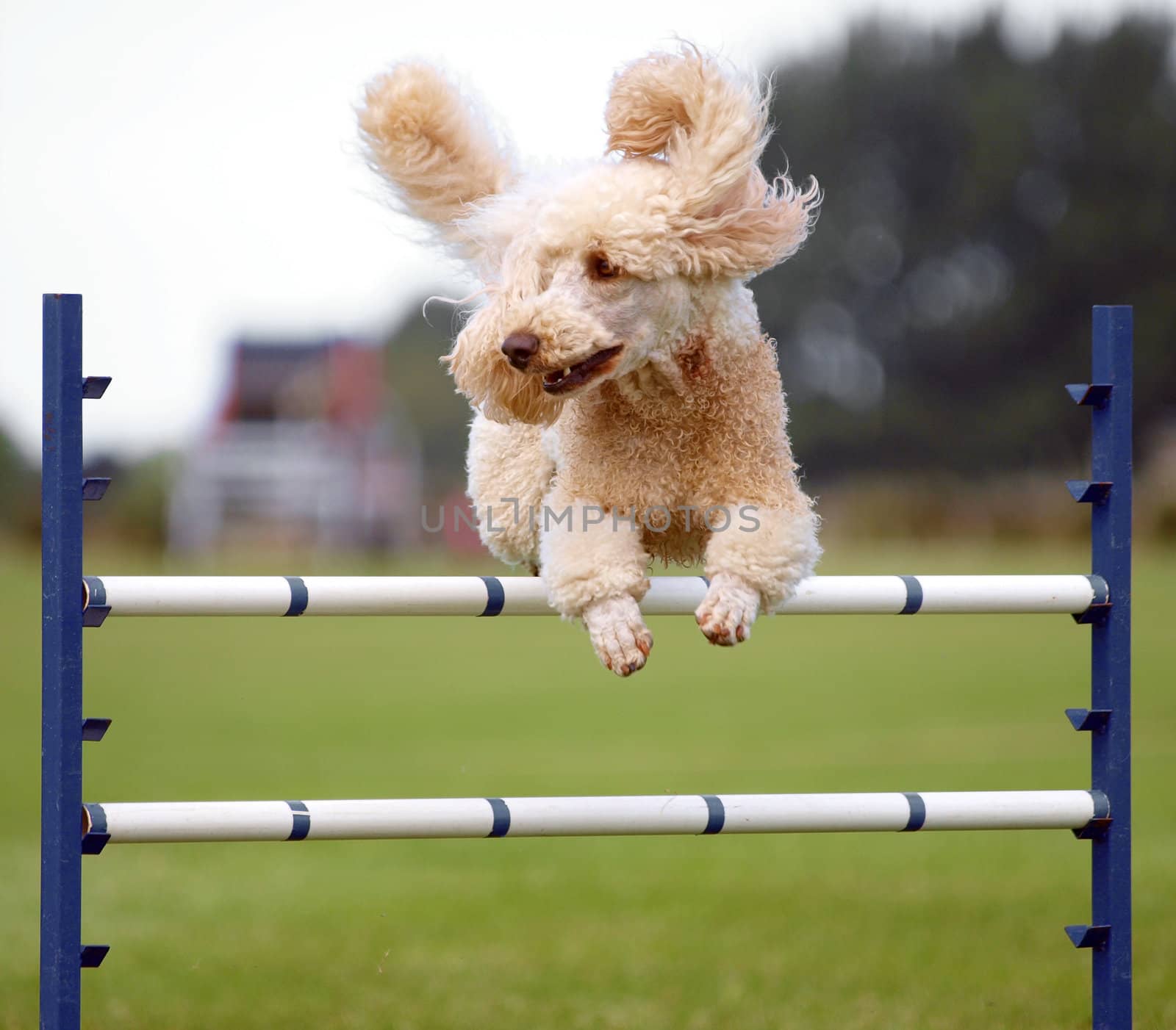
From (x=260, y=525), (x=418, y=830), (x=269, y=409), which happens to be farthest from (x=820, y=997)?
(x=269, y=409)

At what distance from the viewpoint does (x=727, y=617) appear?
5.01ft

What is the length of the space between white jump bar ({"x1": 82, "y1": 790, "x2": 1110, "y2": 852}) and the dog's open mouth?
20.1 inches

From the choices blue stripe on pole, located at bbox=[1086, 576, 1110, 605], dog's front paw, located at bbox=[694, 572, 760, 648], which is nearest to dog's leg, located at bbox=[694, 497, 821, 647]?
dog's front paw, located at bbox=[694, 572, 760, 648]

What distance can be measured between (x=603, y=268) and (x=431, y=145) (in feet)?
1.26

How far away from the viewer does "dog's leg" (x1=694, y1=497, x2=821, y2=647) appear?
1536 mm

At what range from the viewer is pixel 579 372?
1554 mm

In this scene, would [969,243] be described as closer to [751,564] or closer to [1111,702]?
[1111,702]

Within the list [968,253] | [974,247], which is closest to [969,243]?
[974,247]

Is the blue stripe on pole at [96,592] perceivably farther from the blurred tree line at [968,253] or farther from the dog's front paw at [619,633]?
the blurred tree line at [968,253]

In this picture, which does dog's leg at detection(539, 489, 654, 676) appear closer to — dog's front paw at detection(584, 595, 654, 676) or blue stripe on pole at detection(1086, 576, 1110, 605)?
dog's front paw at detection(584, 595, 654, 676)

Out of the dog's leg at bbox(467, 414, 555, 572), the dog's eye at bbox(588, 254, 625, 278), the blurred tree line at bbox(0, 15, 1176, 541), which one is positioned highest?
the blurred tree line at bbox(0, 15, 1176, 541)

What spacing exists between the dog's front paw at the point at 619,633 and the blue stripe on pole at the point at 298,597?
350mm

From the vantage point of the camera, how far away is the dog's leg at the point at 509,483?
1844mm

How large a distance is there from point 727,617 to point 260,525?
85.5ft
